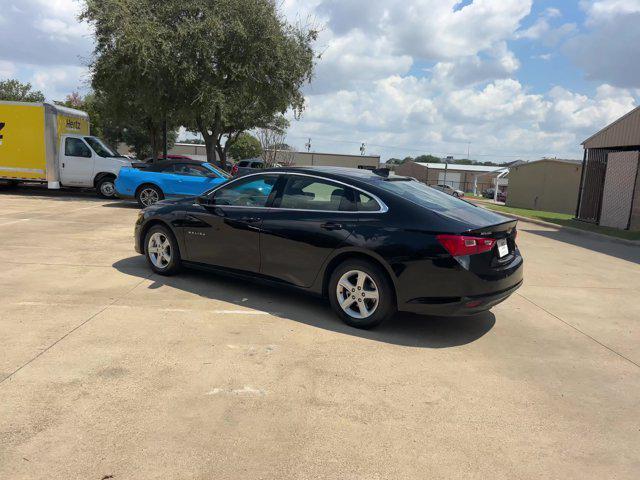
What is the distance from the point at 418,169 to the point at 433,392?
89707mm

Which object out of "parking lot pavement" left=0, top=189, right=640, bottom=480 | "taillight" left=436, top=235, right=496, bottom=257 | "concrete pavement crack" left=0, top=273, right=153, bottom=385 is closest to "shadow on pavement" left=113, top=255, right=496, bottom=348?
"parking lot pavement" left=0, top=189, right=640, bottom=480

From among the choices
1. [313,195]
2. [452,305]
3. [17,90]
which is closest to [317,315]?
[313,195]

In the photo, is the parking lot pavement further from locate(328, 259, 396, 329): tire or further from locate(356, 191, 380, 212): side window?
locate(356, 191, 380, 212): side window

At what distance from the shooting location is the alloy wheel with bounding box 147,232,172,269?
258 inches

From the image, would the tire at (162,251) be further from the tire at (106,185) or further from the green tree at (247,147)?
the green tree at (247,147)

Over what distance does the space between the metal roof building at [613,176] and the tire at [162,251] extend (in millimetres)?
16230

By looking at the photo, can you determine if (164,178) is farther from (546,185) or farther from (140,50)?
(546,185)

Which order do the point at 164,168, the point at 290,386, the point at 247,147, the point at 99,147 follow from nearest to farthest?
the point at 290,386 → the point at 164,168 → the point at 99,147 → the point at 247,147

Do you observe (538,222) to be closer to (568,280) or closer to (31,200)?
(568,280)

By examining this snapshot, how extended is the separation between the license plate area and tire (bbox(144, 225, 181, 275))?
3.90 m

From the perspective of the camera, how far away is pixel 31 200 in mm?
16172

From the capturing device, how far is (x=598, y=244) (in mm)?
13109

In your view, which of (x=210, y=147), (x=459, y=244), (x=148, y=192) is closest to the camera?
(x=459, y=244)

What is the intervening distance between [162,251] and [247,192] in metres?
1.54
